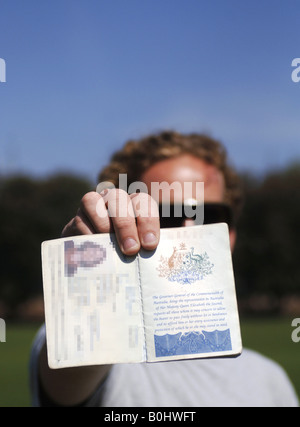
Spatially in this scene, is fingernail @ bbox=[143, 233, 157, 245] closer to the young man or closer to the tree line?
the young man

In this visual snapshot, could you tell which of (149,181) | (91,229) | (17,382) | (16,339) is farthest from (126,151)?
(16,339)

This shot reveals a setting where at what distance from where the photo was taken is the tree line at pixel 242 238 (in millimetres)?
44781

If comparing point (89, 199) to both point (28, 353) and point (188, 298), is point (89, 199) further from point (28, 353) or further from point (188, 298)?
point (28, 353)

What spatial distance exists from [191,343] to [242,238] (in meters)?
45.4

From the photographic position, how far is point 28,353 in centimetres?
2230

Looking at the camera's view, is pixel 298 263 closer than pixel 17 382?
No

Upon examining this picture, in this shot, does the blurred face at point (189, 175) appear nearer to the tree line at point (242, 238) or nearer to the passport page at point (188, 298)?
the passport page at point (188, 298)

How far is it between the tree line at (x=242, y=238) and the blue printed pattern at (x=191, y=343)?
139 feet

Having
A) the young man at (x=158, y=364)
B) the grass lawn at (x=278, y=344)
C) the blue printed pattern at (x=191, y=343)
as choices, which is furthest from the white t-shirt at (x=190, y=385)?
the grass lawn at (x=278, y=344)

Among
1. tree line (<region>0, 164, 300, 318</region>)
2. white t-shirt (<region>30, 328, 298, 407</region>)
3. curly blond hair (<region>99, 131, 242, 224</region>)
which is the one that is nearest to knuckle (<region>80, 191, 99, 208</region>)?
white t-shirt (<region>30, 328, 298, 407</region>)

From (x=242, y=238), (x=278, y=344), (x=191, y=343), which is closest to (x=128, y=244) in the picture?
(x=191, y=343)

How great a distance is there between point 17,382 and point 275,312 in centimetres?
3154

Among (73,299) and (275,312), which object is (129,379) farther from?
(275,312)

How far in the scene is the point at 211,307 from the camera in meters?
1.77
